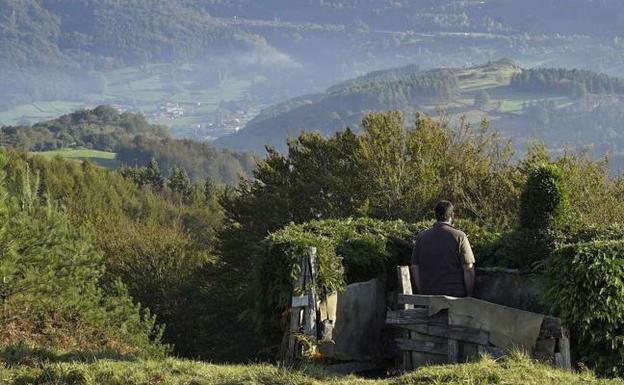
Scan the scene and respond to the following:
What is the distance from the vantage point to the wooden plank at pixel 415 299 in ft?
31.1

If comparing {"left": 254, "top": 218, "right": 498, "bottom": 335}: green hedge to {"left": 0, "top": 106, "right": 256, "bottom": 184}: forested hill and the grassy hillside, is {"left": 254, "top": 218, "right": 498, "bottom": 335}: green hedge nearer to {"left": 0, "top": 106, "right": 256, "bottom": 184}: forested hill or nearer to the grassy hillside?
the grassy hillside

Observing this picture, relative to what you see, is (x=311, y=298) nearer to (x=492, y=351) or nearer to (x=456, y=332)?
(x=456, y=332)

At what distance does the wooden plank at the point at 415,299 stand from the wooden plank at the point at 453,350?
58 cm

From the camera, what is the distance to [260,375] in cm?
752

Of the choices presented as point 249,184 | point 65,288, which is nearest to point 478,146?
point 249,184

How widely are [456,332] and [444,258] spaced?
1033 mm

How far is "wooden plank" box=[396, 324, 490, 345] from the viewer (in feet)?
29.5

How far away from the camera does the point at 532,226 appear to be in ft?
33.2

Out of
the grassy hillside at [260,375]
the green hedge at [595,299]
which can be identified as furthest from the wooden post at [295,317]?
the green hedge at [595,299]

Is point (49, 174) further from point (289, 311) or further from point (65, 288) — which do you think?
point (289, 311)

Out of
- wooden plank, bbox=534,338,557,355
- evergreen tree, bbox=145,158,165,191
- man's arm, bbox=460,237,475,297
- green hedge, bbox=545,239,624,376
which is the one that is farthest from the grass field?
green hedge, bbox=545,239,624,376

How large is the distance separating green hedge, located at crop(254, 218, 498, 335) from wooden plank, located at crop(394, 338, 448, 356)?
1138 millimetres

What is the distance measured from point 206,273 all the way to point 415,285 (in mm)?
22993

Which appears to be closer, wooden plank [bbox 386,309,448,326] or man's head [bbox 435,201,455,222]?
wooden plank [bbox 386,309,448,326]
